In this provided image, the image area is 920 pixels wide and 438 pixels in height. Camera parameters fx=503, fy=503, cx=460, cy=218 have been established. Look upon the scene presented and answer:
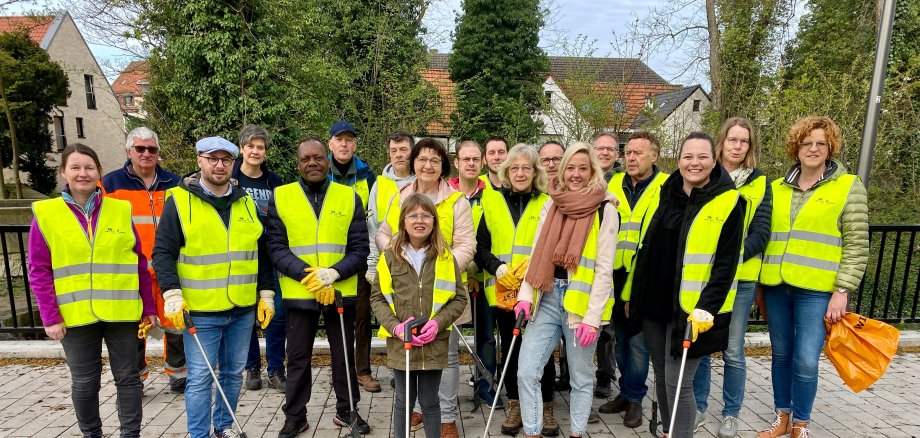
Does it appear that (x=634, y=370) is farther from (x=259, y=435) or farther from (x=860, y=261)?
(x=259, y=435)

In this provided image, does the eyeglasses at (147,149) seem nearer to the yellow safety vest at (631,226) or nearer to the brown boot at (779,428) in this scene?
the yellow safety vest at (631,226)

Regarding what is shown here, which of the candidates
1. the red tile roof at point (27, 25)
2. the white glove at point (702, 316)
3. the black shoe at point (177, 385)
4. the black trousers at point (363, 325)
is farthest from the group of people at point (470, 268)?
the red tile roof at point (27, 25)

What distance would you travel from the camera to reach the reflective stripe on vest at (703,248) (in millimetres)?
2885

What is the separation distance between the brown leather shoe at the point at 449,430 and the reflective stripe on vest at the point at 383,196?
5.35 ft

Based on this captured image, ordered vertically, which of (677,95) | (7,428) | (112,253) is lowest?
(7,428)

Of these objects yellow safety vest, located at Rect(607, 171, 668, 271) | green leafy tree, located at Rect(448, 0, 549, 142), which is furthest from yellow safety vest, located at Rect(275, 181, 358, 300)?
green leafy tree, located at Rect(448, 0, 549, 142)

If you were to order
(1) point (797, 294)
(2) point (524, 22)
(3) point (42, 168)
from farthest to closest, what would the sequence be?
(3) point (42, 168), (2) point (524, 22), (1) point (797, 294)

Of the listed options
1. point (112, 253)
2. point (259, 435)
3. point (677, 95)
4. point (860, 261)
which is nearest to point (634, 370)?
point (860, 261)

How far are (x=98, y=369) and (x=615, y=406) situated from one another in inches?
146

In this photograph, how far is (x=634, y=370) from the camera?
12.8 ft

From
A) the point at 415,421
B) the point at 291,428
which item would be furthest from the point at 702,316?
the point at 291,428

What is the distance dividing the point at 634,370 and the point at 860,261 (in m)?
1.66

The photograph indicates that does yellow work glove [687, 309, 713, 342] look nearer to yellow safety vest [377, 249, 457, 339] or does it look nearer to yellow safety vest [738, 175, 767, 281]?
yellow safety vest [738, 175, 767, 281]

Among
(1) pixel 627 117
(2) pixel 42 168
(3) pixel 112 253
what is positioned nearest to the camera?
(3) pixel 112 253
